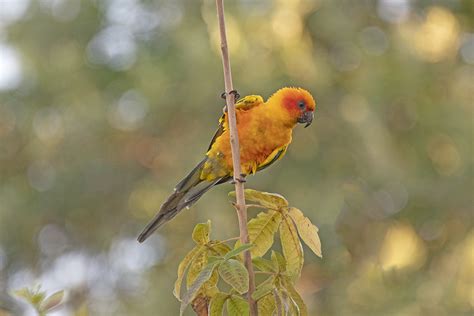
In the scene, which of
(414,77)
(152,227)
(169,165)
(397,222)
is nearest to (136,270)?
(169,165)

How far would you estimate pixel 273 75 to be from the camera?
5.72 metres

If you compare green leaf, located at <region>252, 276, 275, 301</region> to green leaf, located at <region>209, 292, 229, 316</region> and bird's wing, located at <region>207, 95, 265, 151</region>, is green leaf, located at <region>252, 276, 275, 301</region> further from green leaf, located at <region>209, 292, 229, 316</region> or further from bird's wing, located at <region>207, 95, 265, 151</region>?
bird's wing, located at <region>207, 95, 265, 151</region>

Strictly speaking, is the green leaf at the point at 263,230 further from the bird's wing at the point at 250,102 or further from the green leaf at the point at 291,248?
the bird's wing at the point at 250,102

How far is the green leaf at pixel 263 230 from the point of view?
1.17 metres

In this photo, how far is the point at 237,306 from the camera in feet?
3.47

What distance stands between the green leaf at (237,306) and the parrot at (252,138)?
40.1 inches

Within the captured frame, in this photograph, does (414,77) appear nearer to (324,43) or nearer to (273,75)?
(324,43)

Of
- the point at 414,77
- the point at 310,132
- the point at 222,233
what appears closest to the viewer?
the point at 222,233

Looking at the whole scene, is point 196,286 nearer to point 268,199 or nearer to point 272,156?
point 268,199

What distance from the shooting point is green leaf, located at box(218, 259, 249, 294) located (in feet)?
3.38

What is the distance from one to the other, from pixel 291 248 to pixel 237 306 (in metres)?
0.14

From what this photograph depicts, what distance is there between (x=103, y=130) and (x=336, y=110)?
2189mm

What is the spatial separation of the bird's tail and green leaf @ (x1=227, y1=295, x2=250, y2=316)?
2.46 feet

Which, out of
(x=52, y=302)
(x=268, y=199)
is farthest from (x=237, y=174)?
(x=52, y=302)
